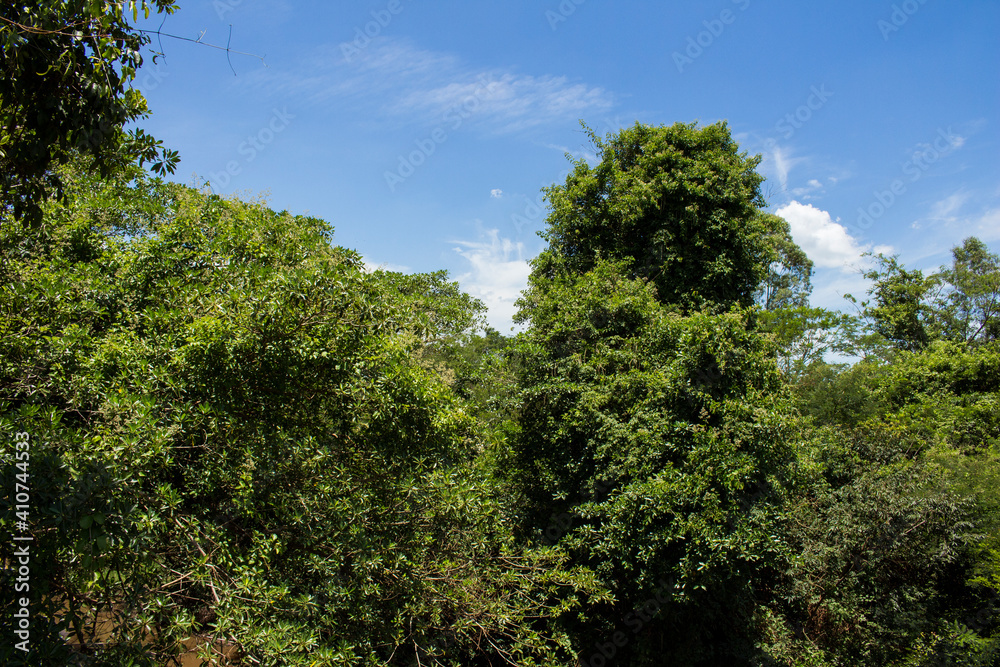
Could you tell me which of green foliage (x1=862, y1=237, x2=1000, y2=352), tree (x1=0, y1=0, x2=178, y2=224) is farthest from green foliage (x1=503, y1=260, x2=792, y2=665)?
green foliage (x1=862, y1=237, x2=1000, y2=352)

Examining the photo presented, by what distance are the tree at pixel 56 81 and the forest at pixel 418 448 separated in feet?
0.06

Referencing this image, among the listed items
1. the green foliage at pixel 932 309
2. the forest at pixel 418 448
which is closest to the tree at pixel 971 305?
the green foliage at pixel 932 309

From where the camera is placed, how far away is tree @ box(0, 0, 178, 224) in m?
3.03

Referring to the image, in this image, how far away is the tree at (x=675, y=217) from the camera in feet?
40.0

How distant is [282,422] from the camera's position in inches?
206

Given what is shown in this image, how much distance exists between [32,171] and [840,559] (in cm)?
1209

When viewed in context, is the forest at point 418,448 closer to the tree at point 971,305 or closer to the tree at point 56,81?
the tree at point 56,81

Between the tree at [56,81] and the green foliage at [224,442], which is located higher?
the tree at [56,81]

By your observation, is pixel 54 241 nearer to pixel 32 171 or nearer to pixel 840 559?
pixel 32 171

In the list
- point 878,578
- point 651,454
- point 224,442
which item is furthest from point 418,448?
point 878,578

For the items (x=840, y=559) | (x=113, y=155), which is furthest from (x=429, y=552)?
(x=840, y=559)

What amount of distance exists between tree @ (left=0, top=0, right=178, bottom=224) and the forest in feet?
0.06

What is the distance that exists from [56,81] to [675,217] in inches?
435

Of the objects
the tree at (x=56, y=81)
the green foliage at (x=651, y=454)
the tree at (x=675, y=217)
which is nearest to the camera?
the tree at (x=56, y=81)
